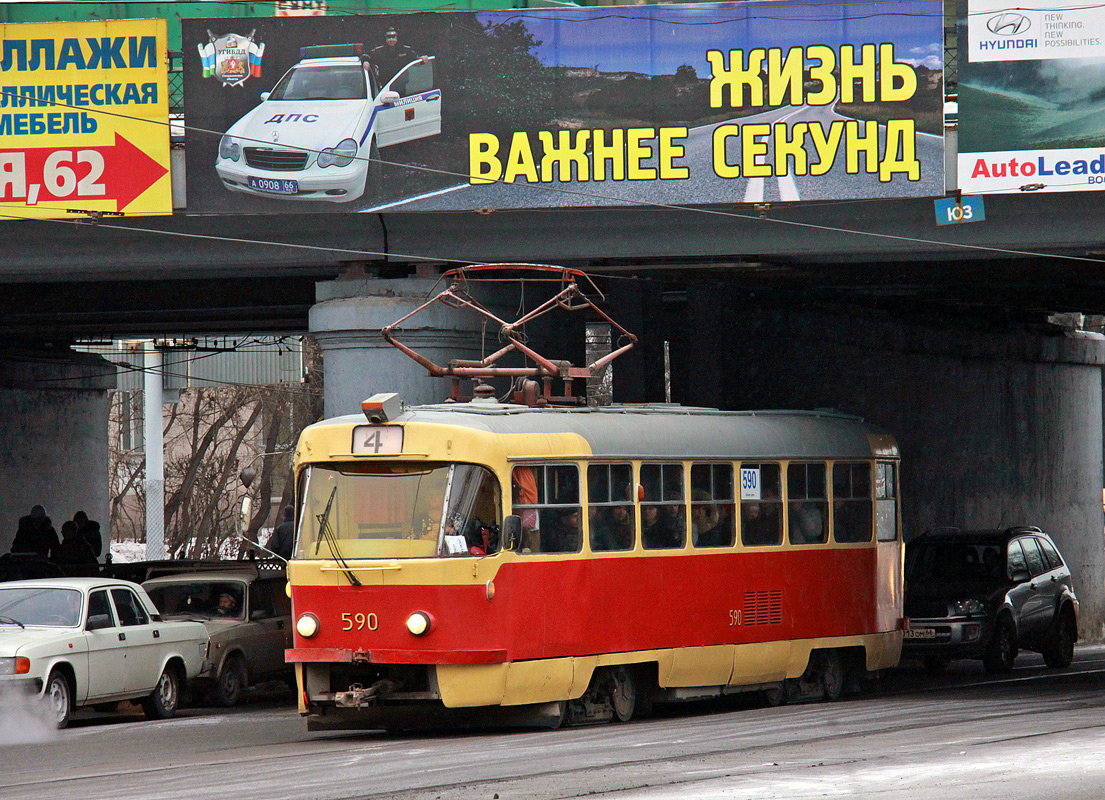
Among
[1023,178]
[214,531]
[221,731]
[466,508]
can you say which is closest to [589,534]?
[466,508]

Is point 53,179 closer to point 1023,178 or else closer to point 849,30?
point 849,30

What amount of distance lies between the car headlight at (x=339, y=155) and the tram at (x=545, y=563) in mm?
4083

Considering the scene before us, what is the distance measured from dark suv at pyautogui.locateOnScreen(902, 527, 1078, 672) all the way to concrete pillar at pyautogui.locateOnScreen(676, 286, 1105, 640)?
353 cm

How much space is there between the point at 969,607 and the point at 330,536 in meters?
10.3

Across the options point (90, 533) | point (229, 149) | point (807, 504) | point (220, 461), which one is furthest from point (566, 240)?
point (220, 461)

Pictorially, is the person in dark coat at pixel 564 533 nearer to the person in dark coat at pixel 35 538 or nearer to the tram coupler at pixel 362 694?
the tram coupler at pixel 362 694

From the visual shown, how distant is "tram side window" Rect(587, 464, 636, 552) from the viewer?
14062mm

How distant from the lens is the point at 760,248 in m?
18.1

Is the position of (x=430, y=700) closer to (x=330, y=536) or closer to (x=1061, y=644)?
(x=330, y=536)

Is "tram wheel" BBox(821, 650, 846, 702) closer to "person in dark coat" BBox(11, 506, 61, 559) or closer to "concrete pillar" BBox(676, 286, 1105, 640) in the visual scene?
"concrete pillar" BBox(676, 286, 1105, 640)

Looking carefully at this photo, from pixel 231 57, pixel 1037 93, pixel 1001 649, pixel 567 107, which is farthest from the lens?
pixel 1001 649

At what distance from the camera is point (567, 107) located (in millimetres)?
17312

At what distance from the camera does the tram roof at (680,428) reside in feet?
45.1

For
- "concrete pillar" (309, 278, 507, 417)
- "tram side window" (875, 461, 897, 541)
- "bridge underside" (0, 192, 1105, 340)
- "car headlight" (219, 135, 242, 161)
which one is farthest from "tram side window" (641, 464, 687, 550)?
"car headlight" (219, 135, 242, 161)
